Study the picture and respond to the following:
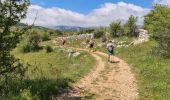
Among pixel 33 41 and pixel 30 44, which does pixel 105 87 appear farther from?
pixel 33 41

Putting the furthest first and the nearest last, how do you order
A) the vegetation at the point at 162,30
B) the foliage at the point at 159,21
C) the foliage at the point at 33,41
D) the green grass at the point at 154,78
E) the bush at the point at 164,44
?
the foliage at the point at 33,41 < the foliage at the point at 159,21 < the vegetation at the point at 162,30 < the bush at the point at 164,44 < the green grass at the point at 154,78

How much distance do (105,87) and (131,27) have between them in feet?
188

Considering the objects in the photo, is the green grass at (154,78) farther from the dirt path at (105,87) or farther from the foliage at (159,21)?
the foliage at (159,21)

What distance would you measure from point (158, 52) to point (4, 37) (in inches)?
770

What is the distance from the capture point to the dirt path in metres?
19.2

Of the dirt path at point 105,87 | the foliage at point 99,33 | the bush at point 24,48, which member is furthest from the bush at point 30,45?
the dirt path at point 105,87

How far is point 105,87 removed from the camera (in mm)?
22031

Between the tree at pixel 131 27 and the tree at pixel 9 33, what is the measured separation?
5792 cm

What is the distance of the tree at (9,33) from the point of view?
19219 millimetres

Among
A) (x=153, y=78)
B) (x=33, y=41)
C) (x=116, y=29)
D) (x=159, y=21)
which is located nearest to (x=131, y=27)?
(x=116, y=29)

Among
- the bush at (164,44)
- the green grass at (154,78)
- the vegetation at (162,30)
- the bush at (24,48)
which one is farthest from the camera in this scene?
the bush at (24,48)

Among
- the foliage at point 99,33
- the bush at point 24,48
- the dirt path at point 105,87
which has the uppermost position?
the foliage at point 99,33

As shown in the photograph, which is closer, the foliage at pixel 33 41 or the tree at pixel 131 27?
the foliage at pixel 33 41

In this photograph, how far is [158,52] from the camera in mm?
35812
